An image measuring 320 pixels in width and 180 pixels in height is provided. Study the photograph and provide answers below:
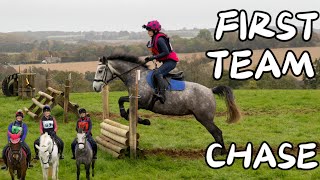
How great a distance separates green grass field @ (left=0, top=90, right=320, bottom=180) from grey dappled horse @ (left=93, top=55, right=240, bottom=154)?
1469 millimetres

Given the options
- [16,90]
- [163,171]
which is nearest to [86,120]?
[163,171]

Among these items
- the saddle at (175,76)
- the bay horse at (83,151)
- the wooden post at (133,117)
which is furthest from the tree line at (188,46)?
the bay horse at (83,151)

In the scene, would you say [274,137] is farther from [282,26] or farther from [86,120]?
[86,120]

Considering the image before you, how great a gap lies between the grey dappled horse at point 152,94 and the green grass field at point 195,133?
1469 mm

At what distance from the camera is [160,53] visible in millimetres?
11586

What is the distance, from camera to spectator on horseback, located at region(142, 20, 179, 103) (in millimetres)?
11430

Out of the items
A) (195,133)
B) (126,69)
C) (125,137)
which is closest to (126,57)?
(126,69)

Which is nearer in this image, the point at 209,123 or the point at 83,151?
the point at 83,151

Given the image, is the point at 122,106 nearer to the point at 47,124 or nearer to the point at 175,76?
the point at 175,76

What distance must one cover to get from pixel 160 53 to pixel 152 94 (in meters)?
1.27

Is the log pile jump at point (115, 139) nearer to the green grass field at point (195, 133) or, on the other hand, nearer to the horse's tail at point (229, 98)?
the green grass field at point (195, 133)

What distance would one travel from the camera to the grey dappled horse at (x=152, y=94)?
11812mm

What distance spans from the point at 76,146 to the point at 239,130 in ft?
30.5

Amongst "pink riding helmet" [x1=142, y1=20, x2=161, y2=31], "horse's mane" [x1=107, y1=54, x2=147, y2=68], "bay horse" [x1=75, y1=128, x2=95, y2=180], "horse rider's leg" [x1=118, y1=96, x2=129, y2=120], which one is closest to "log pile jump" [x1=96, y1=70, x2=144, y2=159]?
"horse rider's leg" [x1=118, y1=96, x2=129, y2=120]
